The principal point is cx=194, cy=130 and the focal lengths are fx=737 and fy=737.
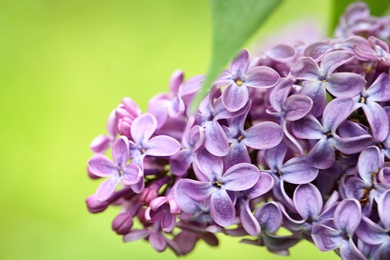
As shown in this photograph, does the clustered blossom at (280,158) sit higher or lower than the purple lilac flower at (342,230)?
higher

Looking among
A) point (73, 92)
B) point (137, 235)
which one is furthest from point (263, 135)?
point (73, 92)

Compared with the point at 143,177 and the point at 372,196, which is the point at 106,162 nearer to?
the point at 143,177

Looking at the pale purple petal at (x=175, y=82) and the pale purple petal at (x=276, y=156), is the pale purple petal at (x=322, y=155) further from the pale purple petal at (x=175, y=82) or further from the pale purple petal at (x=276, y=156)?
the pale purple petal at (x=175, y=82)

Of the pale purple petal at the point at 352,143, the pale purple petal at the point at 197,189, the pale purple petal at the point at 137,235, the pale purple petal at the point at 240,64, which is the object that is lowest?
the pale purple petal at the point at 137,235

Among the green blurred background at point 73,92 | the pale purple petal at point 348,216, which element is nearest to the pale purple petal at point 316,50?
the pale purple petal at point 348,216

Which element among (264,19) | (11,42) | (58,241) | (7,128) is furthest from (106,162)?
(11,42)

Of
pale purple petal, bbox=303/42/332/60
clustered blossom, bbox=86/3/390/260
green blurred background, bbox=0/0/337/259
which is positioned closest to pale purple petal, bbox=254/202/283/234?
clustered blossom, bbox=86/3/390/260
